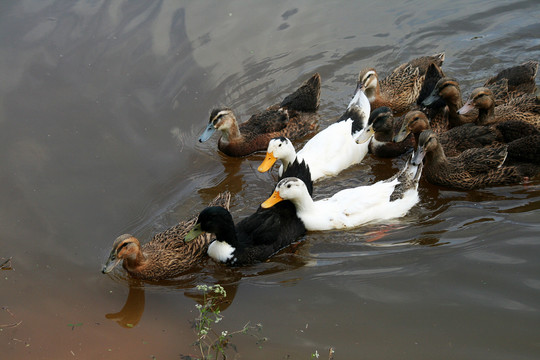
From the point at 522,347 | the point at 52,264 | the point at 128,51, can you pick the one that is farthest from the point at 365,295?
the point at 128,51

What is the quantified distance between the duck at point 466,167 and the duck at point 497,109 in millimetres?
782

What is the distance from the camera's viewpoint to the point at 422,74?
30.8 feet

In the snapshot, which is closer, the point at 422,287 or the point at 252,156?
the point at 422,287

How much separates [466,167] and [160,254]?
379 cm

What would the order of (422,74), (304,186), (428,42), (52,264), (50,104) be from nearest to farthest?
(52,264) → (304,186) → (50,104) → (422,74) → (428,42)

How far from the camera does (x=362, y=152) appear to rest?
8094mm

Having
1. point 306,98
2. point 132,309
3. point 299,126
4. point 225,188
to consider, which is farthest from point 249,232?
point 306,98

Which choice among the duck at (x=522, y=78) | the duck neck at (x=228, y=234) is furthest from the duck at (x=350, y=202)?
the duck at (x=522, y=78)

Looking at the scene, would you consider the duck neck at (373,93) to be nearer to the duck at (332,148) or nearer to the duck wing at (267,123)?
the duck at (332,148)

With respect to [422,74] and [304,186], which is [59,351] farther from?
[422,74]

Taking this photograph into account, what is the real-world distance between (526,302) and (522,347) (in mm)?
581

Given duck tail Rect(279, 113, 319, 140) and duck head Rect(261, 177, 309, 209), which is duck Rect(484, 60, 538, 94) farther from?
duck head Rect(261, 177, 309, 209)

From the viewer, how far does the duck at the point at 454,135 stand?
761 cm

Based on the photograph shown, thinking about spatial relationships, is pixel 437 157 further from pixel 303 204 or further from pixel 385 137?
pixel 303 204
